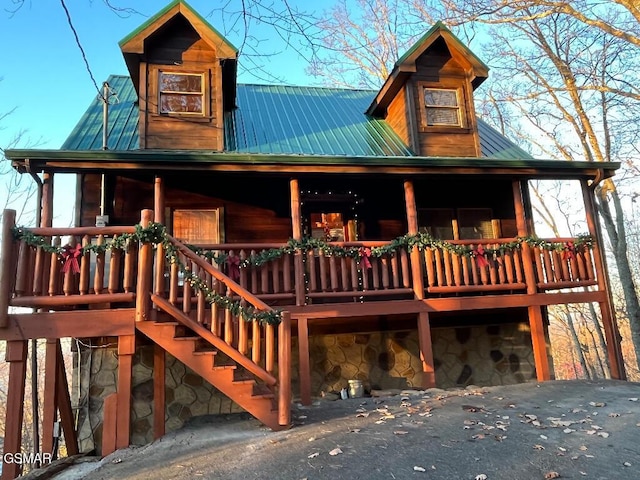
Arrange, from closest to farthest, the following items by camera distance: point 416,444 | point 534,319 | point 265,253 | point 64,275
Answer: point 416,444, point 64,275, point 265,253, point 534,319

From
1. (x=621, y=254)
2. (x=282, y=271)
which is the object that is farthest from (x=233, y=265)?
(x=621, y=254)

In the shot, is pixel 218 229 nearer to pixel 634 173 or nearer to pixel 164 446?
pixel 164 446

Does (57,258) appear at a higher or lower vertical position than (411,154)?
lower

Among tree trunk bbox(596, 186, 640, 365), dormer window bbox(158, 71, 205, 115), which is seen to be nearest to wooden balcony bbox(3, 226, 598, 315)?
dormer window bbox(158, 71, 205, 115)

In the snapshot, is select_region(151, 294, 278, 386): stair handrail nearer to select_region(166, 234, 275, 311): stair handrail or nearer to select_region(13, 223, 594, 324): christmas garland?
select_region(13, 223, 594, 324): christmas garland

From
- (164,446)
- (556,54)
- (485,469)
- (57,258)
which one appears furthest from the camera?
(556,54)

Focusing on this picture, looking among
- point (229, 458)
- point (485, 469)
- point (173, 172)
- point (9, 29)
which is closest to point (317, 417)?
point (229, 458)

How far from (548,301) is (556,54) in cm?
1235

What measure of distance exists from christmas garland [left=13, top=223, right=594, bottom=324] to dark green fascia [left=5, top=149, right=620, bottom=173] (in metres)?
1.42

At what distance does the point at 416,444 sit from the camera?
491cm

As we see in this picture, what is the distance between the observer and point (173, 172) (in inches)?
321

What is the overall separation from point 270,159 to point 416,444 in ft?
17.1

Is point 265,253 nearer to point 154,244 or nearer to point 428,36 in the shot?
point 154,244

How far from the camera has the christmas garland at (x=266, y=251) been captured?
20.2 feet
